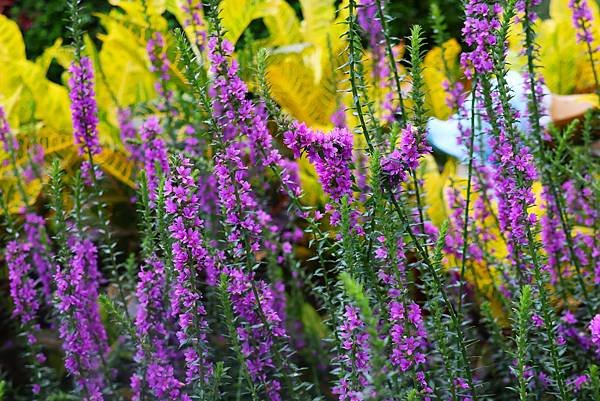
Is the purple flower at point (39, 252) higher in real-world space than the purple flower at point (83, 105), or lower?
lower

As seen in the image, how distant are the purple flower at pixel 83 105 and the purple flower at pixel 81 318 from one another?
1.02 feet

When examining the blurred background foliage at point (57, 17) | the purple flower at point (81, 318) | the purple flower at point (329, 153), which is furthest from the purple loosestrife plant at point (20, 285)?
the blurred background foliage at point (57, 17)

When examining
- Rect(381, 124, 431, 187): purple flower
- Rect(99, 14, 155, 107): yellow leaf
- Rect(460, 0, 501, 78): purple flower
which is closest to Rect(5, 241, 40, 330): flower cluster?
Rect(381, 124, 431, 187): purple flower

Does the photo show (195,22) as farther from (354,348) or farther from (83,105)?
(354,348)

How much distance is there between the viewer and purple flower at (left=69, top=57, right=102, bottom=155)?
2.54 meters

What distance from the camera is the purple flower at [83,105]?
2535 millimetres

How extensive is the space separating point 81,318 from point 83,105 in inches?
25.2

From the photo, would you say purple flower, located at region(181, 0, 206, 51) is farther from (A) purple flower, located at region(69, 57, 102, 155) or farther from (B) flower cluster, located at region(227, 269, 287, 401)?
(B) flower cluster, located at region(227, 269, 287, 401)

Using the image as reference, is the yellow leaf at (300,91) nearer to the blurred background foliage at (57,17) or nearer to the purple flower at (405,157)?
the blurred background foliage at (57,17)

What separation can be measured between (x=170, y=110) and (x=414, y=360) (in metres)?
1.79

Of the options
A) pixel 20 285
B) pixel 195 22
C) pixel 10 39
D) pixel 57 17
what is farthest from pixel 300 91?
pixel 57 17

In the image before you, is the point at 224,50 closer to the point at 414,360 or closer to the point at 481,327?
the point at 414,360

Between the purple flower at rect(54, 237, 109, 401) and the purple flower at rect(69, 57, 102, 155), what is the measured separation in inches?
12.2

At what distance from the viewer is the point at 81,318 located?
254 cm
